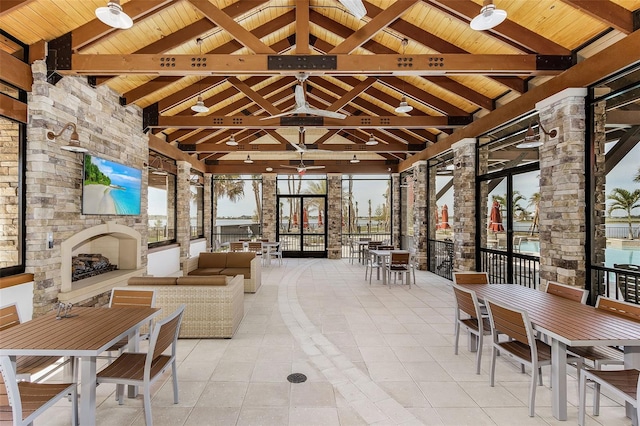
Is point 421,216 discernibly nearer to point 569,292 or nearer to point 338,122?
point 338,122

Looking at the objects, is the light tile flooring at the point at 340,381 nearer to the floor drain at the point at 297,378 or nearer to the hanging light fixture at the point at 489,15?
the floor drain at the point at 297,378

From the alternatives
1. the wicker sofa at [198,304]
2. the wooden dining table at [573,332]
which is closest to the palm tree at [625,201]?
the wooden dining table at [573,332]

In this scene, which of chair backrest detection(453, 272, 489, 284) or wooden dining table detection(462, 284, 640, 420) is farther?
chair backrest detection(453, 272, 489, 284)

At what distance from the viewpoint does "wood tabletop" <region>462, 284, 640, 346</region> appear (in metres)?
2.32

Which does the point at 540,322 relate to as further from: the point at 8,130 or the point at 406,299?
the point at 8,130

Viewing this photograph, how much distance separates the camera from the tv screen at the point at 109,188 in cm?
494

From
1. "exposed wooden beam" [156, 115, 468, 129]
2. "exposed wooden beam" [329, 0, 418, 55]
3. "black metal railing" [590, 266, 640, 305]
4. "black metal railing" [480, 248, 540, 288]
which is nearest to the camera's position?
"black metal railing" [590, 266, 640, 305]

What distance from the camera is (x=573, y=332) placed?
2.44m

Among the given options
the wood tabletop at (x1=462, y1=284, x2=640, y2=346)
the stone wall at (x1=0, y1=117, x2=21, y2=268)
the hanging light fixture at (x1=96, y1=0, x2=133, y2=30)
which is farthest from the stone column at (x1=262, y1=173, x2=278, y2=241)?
the wood tabletop at (x1=462, y1=284, x2=640, y2=346)

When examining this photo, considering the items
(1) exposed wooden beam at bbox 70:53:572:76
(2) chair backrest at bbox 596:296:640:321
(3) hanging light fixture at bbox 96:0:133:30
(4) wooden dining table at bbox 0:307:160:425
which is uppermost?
(1) exposed wooden beam at bbox 70:53:572:76

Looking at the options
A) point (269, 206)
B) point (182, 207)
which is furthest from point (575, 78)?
point (269, 206)

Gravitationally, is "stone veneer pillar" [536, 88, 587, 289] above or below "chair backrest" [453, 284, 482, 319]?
above

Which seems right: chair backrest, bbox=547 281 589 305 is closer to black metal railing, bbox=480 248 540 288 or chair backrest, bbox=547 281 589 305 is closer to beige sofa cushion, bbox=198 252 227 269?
black metal railing, bbox=480 248 540 288

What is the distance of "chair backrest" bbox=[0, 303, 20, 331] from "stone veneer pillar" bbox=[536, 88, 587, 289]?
19.7ft
